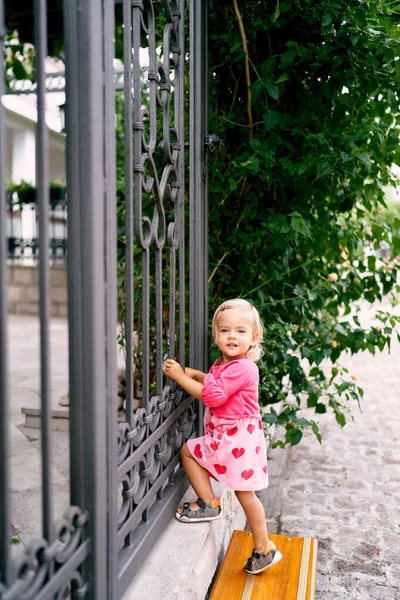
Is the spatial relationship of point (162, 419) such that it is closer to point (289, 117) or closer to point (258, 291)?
point (258, 291)

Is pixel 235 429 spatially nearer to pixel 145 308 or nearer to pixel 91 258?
pixel 145 308

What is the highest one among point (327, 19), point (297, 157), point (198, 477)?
point (327, 19)

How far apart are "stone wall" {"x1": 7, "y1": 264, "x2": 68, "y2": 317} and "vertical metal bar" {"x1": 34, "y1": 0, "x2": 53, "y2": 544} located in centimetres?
897

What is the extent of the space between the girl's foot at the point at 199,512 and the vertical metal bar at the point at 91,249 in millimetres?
803

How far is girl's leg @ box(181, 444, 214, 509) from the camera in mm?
2420

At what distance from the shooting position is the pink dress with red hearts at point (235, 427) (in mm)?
2305

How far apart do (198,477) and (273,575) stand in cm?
48

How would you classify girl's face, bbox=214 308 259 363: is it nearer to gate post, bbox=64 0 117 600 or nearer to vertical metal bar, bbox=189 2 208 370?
vertical metal bar, bbox=189 2 208 370

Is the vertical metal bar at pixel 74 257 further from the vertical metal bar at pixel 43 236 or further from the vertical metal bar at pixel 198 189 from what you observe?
the vertical metal bar at pixel 198 189

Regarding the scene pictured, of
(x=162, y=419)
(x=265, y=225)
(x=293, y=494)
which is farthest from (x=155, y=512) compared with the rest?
(x=293, y=494)

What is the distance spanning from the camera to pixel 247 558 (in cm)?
243

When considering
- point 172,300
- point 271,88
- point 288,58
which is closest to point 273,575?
point 172,300

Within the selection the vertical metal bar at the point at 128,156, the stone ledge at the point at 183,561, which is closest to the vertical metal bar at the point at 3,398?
the vertical metal bar at the point at 128,156

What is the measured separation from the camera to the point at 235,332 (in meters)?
2.36
